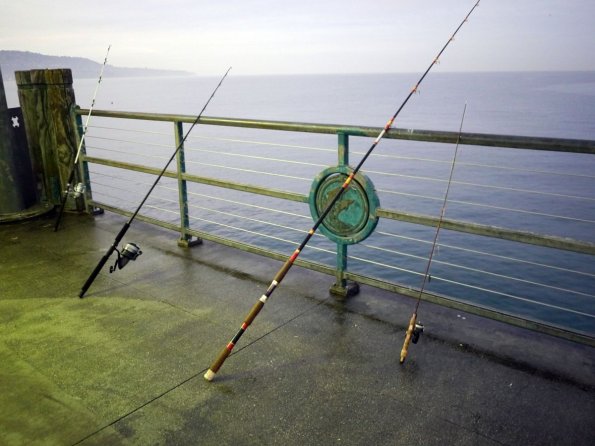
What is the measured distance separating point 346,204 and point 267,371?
152cm

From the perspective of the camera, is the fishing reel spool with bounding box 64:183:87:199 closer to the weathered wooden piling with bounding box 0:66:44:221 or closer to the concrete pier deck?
the weathered wooden piling with bounding box 0:66:44:221

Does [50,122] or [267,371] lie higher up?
[50,122]

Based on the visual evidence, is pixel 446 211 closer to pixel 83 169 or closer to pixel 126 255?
pixel 83 169

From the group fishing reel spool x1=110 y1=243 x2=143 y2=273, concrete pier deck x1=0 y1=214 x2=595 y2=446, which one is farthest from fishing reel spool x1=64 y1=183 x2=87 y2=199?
fishing reel spool x1=110 y1=243 x2=143 y2=273

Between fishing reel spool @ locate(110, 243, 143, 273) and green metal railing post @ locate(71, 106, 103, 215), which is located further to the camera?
green metal railing post @ locate(71, 106, 103, 215)

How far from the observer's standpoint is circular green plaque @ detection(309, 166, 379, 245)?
12.5 feet

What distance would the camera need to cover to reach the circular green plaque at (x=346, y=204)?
3.81 metres

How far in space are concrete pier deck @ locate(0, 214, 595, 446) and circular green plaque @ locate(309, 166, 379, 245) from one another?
1.98ft

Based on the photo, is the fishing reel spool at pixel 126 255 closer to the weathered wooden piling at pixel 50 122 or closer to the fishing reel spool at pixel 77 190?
the fishing reel spool at pixel 77 190

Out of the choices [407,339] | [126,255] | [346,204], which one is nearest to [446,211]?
[346,204]

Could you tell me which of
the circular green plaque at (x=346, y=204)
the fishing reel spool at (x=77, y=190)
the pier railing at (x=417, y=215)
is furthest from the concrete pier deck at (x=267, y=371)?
the fishing reel spool at (x=77, y=190)

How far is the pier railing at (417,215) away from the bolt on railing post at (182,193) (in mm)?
17

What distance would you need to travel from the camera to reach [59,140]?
6672 mm

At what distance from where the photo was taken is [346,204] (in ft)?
13.0
